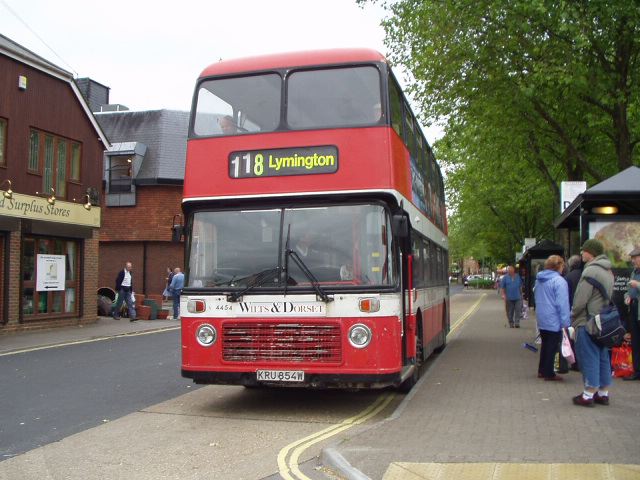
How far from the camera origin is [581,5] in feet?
56.3

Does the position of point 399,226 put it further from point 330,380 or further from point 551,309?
point 551,309

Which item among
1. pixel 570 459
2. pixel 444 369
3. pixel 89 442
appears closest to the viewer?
pixel 570 459

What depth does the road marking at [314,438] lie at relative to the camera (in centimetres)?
619

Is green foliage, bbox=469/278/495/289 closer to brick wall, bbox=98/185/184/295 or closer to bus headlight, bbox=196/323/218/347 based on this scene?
brick wall, bbox=98/185/184/295

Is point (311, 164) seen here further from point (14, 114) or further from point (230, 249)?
point (14, 114)

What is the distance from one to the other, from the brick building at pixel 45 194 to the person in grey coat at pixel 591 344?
50.9 ft

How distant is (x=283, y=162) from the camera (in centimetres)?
869

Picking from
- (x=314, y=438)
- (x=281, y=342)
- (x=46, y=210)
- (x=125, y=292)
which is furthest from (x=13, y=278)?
(x=314, y=438)

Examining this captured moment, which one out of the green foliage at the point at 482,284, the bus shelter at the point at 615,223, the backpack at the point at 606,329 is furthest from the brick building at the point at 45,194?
the green foliage at the point at 482,284

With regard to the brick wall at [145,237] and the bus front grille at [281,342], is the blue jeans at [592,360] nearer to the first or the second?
the bus front grille at [281,342]

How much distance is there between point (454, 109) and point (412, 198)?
39.8ft

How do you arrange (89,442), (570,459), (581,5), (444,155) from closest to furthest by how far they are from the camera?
(570,459) → (89,442) → (581,5) → (444,155)

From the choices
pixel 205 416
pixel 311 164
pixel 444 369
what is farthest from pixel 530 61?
pixel 205 416

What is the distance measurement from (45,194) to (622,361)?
16339 millimetres
